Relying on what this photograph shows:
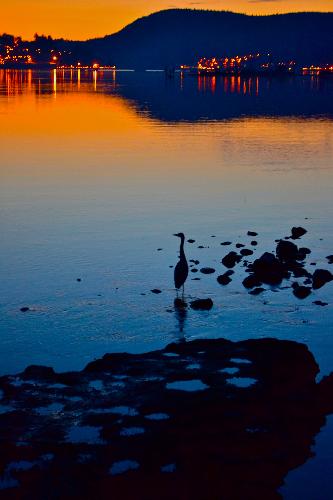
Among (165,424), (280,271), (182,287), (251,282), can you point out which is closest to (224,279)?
(251,282)

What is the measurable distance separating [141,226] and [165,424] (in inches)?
649

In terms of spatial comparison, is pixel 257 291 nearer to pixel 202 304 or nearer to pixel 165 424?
pixel 202 304

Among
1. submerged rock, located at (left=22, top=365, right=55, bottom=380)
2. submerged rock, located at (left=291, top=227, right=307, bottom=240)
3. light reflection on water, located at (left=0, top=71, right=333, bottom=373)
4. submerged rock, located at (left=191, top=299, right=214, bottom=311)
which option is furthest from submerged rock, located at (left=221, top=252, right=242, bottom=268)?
submerged rock, located at (left=22, top=365, right=55, bottom=380)

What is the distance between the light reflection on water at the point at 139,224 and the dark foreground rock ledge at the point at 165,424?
3.95 feet

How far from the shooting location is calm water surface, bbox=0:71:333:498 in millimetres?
18047

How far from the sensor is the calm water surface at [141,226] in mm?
18047

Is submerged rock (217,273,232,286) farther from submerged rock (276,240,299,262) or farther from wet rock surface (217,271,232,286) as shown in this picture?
submerged rock (276,240,299,262)

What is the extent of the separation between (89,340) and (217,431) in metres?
Result: 5.20

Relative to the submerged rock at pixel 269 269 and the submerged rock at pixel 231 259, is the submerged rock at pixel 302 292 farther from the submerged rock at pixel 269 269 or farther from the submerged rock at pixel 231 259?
the submerged rock at pixel 231 259

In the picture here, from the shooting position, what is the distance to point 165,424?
520 inches

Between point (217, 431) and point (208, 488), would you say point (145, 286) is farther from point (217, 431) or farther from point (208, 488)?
point (208, 488)

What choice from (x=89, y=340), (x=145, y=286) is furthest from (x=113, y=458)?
(x=145, y=286)

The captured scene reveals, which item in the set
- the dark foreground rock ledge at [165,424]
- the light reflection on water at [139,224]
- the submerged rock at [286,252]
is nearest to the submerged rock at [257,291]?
the light reflection on water at [139,224]

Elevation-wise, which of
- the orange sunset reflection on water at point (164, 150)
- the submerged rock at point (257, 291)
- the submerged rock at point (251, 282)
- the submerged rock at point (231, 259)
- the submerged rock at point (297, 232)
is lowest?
the submerged rock at point (257, 291)
